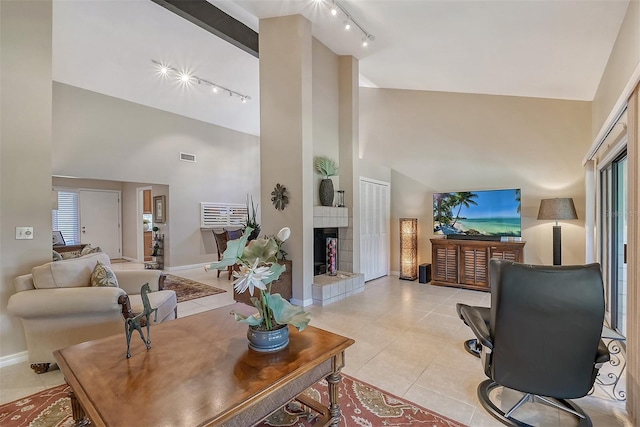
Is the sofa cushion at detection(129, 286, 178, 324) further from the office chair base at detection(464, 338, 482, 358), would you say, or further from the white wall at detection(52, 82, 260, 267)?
the white wall at detection(52, 82, 260, 267)

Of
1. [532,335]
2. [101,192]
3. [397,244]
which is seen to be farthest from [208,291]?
[101,192]

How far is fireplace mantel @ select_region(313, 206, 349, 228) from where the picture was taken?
14.8 ft

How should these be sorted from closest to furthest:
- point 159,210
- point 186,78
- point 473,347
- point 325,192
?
1. point 473,347
2. point 325,192
3. point 186,78
4. point 159,210

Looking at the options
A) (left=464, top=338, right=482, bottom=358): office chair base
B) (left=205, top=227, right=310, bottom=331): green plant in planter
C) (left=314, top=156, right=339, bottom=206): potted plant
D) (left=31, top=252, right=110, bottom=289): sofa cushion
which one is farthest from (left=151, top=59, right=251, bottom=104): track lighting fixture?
(left=464, top=338, right=482, bottom=358): office chair base

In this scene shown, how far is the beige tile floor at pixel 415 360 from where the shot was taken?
201 centimetres

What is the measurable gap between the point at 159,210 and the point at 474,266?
6977 millimetres

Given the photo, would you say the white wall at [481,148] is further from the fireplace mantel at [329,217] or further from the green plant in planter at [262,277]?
the green plant in planter at [262,277]

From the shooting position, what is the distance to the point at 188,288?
5367 mm

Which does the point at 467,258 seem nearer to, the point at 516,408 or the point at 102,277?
the point at 516,408

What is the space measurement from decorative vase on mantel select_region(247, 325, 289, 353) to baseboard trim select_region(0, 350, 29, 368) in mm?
2654

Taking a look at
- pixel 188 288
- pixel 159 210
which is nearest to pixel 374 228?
pixel 188 288

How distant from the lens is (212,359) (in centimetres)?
146

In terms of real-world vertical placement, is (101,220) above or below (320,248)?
above

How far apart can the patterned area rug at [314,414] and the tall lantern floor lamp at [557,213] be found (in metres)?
3.78
